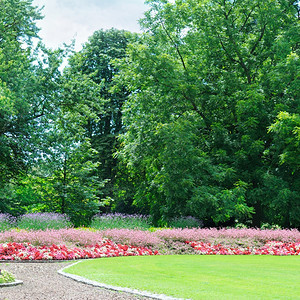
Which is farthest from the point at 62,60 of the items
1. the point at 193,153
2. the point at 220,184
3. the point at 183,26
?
the point at 220,184

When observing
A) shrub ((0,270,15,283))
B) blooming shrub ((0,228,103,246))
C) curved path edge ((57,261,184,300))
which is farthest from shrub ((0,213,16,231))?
shrub ((0,270,15,283))

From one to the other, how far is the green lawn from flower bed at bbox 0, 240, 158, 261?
1233mm

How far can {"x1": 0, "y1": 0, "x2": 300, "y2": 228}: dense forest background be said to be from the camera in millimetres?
17000

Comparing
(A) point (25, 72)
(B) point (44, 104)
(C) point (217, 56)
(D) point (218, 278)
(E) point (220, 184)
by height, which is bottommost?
(D) point (218, 278)

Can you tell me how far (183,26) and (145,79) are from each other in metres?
3.37

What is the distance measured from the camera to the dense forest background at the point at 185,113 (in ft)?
55.8

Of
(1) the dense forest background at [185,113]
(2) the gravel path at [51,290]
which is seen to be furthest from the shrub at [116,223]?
(2) the gravel path at [51,290]

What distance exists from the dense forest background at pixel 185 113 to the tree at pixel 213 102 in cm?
6

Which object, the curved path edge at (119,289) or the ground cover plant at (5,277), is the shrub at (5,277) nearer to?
the ground cover plant at (5,277)

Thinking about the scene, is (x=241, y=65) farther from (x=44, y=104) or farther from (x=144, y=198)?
(x=44, y=104)

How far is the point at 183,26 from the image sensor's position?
1978 cm

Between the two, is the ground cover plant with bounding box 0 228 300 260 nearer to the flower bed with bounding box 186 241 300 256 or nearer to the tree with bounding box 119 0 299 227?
the flower bed with bounding box 186 241 300 256

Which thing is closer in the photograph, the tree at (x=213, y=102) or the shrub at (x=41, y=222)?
the shrub at (x=41, y=222)

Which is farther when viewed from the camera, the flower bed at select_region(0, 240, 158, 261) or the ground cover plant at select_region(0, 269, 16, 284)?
the flower bed at select_region(0, 240, 158, 261)
